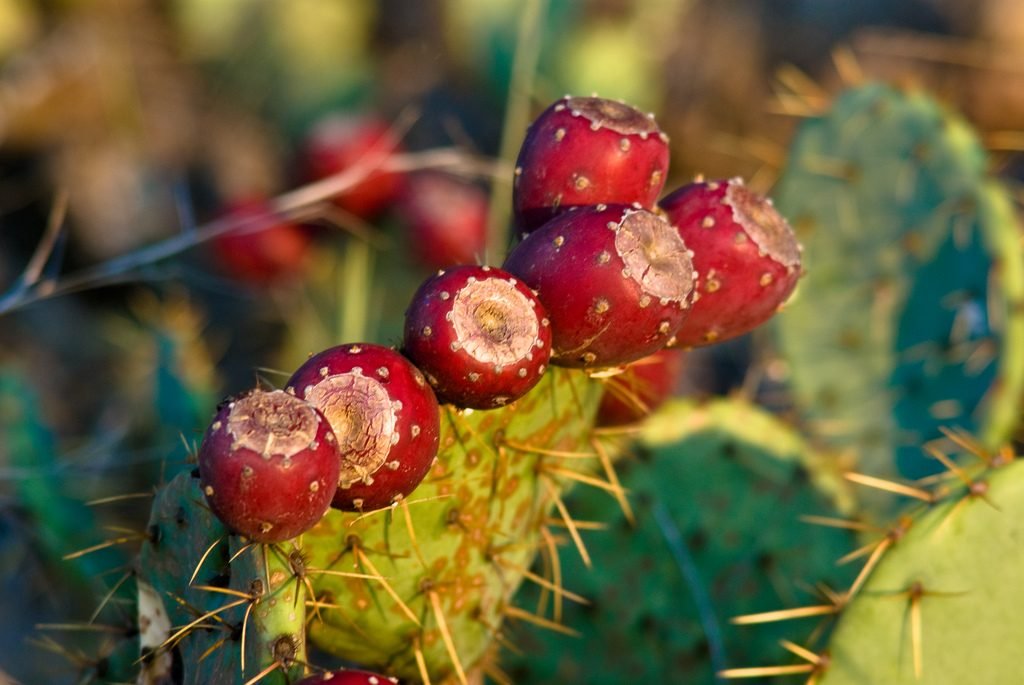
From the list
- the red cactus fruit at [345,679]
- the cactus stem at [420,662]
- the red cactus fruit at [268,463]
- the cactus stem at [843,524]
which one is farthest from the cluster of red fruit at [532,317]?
the cactus stem at [843,524]

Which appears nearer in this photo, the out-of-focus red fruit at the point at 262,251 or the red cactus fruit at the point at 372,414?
the red cactus fruit at the point at 372,414

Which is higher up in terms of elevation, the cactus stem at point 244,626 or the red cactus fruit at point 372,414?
the red cactus fruit at point 372,414

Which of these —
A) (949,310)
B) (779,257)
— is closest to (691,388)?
(949,310)

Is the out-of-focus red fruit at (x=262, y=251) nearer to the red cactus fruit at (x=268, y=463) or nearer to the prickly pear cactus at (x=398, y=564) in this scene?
the prickly pear cactus at (x=398, y=564)

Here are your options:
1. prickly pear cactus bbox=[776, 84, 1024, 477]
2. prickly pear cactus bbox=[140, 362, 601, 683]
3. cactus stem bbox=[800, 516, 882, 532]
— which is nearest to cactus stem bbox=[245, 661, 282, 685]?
prickly pear cactus bbox=[140, 362, 601, 683]

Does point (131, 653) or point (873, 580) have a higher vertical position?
point (873, 580)

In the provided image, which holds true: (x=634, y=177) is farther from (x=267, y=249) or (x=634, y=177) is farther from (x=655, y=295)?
(x=267, y=249)

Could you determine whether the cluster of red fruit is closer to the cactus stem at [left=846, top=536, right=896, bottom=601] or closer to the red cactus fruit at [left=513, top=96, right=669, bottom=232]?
the red cactus fruit at [left=513, top=96, right=669, bottom=232]
